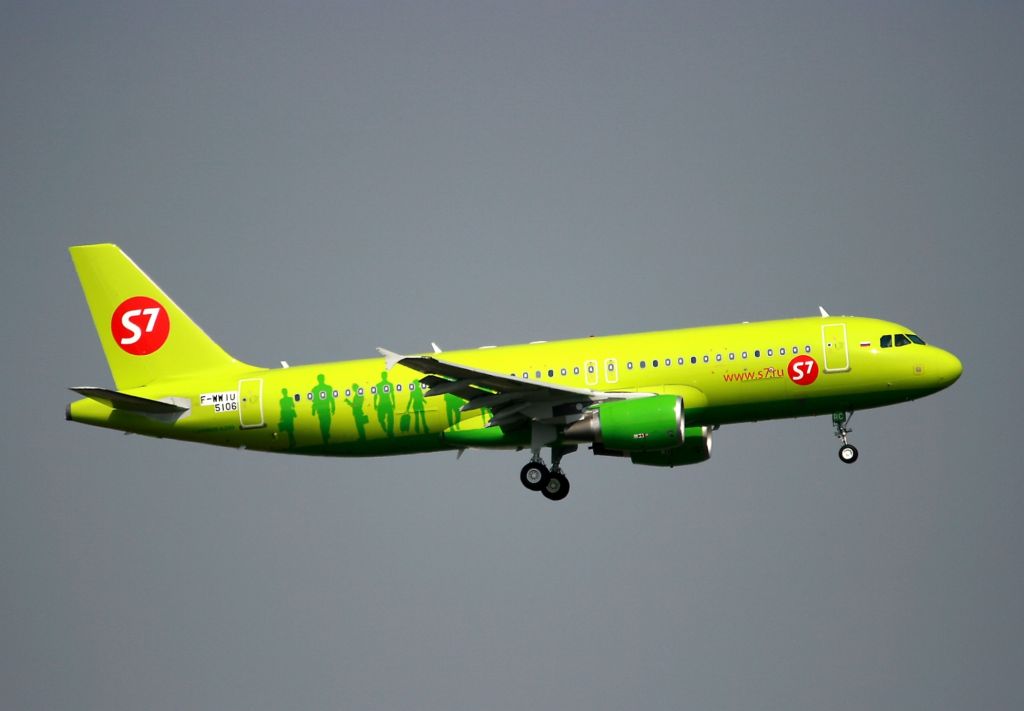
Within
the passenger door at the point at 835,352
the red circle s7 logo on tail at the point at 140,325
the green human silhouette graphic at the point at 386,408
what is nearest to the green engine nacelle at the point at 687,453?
the passenger door at the point at 835,352

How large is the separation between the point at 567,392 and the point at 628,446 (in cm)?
263

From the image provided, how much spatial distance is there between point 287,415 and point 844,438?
19.2m

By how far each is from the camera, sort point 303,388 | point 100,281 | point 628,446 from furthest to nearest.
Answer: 1. point 100,281
2. point 303,388
3. point 628,446

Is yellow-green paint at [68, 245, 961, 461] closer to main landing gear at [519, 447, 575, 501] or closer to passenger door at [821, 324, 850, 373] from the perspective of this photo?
passenger door at [821, 324, 850, 373]

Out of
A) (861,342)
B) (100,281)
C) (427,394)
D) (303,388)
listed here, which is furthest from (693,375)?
(100,281)

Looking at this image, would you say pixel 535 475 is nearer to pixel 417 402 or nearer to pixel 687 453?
pixel 417 402

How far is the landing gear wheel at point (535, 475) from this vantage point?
50.8 meters

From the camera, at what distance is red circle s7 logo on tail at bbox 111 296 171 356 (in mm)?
54031

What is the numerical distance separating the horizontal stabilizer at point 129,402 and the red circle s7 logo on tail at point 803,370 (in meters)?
21.0

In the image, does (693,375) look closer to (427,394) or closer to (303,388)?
(427,394)

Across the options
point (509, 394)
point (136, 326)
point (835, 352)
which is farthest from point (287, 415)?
point (835, 352)

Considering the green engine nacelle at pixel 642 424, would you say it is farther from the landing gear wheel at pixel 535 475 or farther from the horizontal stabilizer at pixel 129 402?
the horizontal stabilizer at pixel 129 402

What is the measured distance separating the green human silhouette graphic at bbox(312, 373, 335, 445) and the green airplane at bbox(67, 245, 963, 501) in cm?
5

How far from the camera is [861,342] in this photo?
48719mm
